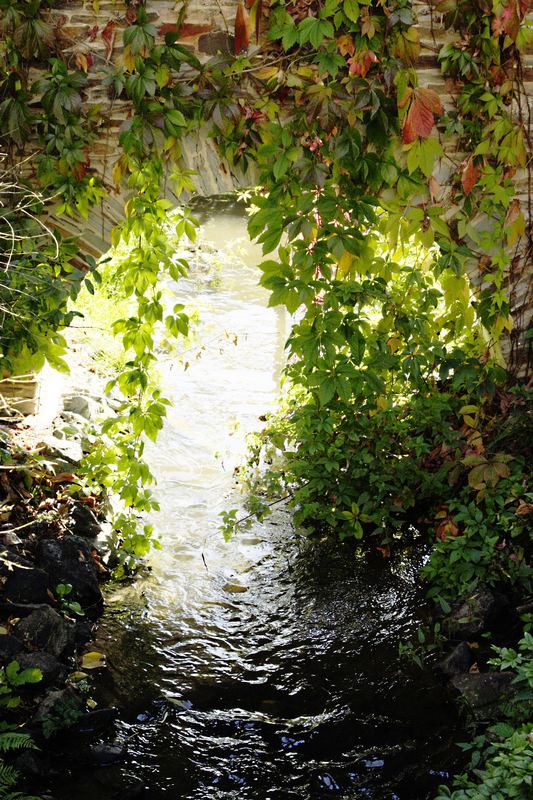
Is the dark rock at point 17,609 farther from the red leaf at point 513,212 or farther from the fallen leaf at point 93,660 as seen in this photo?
the red leaf at point 513,212

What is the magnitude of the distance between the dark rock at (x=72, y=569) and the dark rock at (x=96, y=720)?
0.83m

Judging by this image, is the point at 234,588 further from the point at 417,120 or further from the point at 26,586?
the point at 417,120

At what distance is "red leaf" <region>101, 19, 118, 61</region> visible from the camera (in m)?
3.86

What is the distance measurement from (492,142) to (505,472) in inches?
65.4

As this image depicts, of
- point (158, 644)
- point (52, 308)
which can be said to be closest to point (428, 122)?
point (52, 308)

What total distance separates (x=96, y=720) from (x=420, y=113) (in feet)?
10.1

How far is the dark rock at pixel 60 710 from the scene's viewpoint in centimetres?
351

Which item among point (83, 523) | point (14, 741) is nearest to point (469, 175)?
point (83, 523)

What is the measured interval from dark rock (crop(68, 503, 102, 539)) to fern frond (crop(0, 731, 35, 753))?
1.58m

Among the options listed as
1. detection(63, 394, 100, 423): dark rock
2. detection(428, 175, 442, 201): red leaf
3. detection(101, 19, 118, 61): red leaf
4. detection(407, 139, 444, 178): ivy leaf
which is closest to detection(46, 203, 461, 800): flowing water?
detection(63, 394, 100, 423): dark rock

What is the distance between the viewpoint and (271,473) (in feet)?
17.6

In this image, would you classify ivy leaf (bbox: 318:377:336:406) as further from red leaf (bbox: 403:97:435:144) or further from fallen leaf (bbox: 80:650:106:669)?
fallen leaf (bbox: 80:650:106:669)

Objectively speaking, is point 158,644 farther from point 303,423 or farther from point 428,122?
point 428,122

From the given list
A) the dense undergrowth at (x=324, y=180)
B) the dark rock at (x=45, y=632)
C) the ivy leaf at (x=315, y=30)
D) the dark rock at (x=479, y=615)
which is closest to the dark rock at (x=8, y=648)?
the dark rock at (x=45, y=632)
